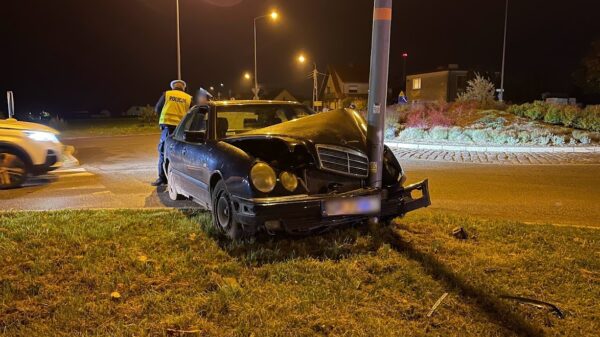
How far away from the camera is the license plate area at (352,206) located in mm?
4777

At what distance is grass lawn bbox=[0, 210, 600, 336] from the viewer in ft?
11.2

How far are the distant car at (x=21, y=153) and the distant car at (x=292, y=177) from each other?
4.22 m

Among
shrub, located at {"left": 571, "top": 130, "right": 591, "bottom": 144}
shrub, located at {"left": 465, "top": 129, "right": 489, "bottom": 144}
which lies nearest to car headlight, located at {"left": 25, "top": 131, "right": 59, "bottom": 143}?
shrub, located at {"left": 465, "top": 129, "right": 489, "bottom": 144}

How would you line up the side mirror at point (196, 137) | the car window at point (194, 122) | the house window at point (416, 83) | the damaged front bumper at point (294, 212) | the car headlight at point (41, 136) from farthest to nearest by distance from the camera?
the house window at point (416, 83) → the car headlight at point (41, 136) → the car window at point (194, 122) → the side mirror at point (196, 137) → the damaged front bumper at point (294, 212)

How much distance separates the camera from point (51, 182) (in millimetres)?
9727

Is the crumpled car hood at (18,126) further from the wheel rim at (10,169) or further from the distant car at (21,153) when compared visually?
the wheel rim at (10,169)

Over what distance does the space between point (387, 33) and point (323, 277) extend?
2614mm

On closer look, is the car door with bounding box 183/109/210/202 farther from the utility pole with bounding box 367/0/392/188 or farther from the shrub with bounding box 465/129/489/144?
the shrub with bounding box 465/129/489/144

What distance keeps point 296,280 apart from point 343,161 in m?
1.49

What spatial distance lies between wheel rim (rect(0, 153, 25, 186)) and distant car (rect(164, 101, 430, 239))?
4.30 m

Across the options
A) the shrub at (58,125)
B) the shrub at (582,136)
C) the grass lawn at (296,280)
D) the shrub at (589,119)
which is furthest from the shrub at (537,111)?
the shrub at (58,125)

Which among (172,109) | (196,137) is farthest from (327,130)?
Result: (172,109)

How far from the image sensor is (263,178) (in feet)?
15.6

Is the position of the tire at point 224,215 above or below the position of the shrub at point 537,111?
below
